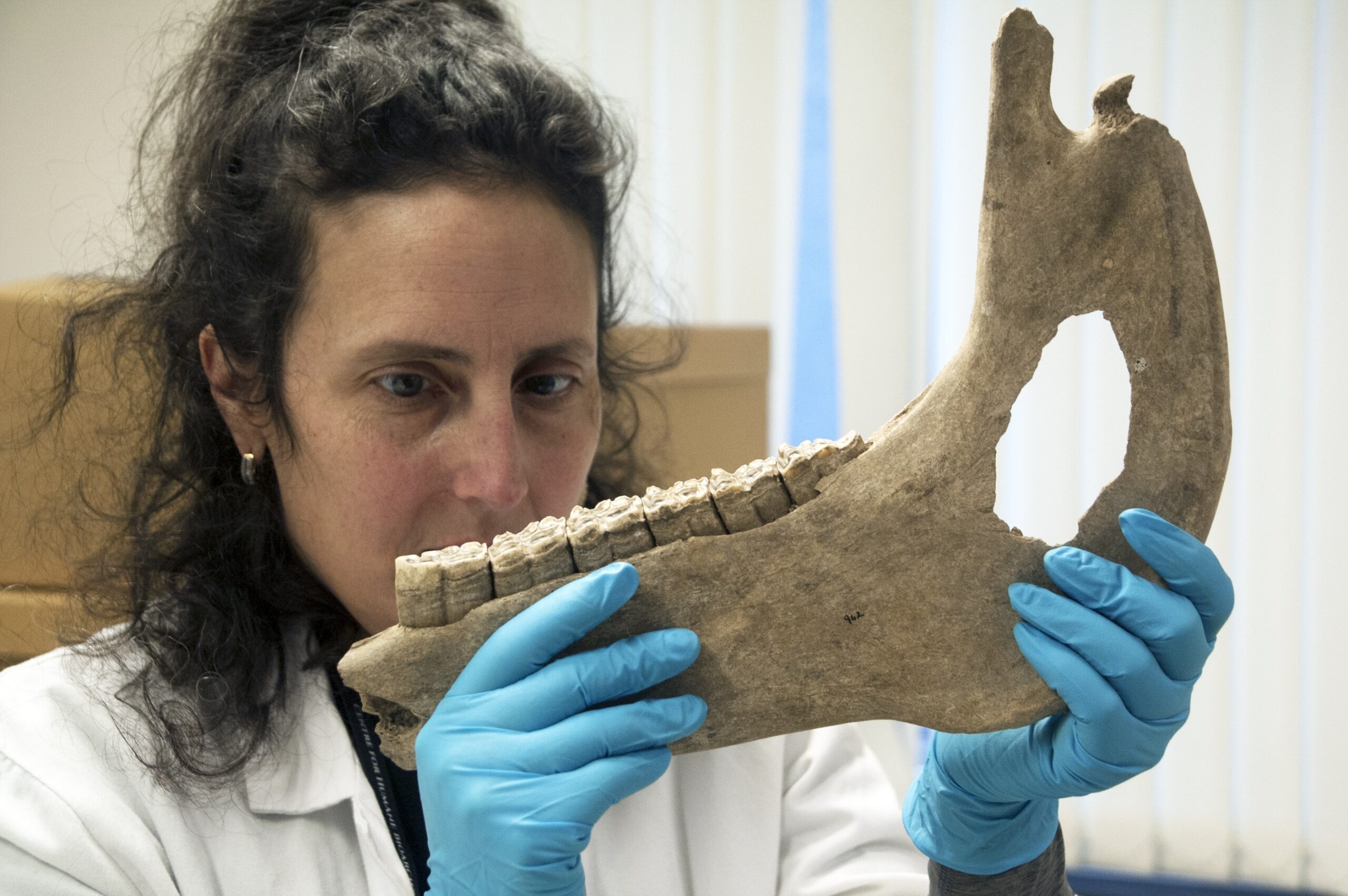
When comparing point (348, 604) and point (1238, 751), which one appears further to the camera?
point (1238, 751)

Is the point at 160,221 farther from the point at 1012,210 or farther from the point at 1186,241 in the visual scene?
the point at 1186,241

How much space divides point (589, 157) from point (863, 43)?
1.72m

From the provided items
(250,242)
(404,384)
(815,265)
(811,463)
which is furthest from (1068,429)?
(250,242)

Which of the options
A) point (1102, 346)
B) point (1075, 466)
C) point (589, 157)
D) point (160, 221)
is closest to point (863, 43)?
point (1102, 346)

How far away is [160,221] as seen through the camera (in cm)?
154

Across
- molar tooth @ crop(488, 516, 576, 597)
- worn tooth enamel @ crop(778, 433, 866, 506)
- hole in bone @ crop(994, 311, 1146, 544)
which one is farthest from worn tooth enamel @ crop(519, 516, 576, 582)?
hole in bone @ crop(994, 311, 1146, 544)

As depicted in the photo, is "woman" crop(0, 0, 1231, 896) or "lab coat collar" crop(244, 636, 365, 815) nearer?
"woman" crop(0, 0, 1231, 896)

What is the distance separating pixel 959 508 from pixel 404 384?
65 cm

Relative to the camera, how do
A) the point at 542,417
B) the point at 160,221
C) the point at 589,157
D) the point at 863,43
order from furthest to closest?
the point at 863,43 < the point at 160,221 < the point at 589,157 < the point at 542,417

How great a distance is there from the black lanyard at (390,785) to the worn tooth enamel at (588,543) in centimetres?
55

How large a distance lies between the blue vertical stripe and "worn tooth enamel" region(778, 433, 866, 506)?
197 cm

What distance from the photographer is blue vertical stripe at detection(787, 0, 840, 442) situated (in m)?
2.92

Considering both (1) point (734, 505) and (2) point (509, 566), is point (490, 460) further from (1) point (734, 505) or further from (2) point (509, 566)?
(1) point (734, 505)

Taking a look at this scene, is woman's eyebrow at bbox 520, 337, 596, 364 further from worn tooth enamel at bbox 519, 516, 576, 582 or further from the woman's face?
worn tooth enamel at bbox 519, 516, 576, 582
